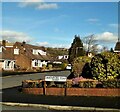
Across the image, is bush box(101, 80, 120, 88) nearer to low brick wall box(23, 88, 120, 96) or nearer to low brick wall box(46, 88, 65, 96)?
low brick wall box(23, 88, 120, 96)

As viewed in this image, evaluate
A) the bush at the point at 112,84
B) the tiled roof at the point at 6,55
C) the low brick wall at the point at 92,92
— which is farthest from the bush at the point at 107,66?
the tiled roof at the point at 6,55

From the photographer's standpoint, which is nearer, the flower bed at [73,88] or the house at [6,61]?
the flower bed at [73,88]

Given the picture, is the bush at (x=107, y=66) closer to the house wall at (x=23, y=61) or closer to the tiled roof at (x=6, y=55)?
the tiled roof at (x=6, y=55)

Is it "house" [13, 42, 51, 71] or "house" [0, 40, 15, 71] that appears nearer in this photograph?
"house" [0, 40, 15, 71]

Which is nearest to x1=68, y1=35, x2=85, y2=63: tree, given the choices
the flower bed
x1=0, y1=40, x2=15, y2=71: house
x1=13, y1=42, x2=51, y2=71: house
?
x1=13, y1=42, x2=51, y2=71: house

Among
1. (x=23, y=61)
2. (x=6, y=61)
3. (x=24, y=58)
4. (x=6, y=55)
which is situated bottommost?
(x=6, y=61)

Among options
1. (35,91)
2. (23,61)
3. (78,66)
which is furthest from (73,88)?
(23,61)

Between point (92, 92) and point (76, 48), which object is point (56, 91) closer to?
point (92, 92)

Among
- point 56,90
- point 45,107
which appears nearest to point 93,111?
point 45,107

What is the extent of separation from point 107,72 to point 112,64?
0.61 m

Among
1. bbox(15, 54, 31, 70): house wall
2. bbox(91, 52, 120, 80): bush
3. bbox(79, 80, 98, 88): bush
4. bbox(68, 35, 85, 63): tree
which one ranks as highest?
bbox(68, 35, 85, 63): tree

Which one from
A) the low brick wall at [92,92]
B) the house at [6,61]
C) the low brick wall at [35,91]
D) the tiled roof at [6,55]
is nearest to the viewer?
the low brick wall at [92,92]

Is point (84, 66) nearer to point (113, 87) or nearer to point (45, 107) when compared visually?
point (113, 87)

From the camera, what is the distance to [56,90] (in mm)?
18125
